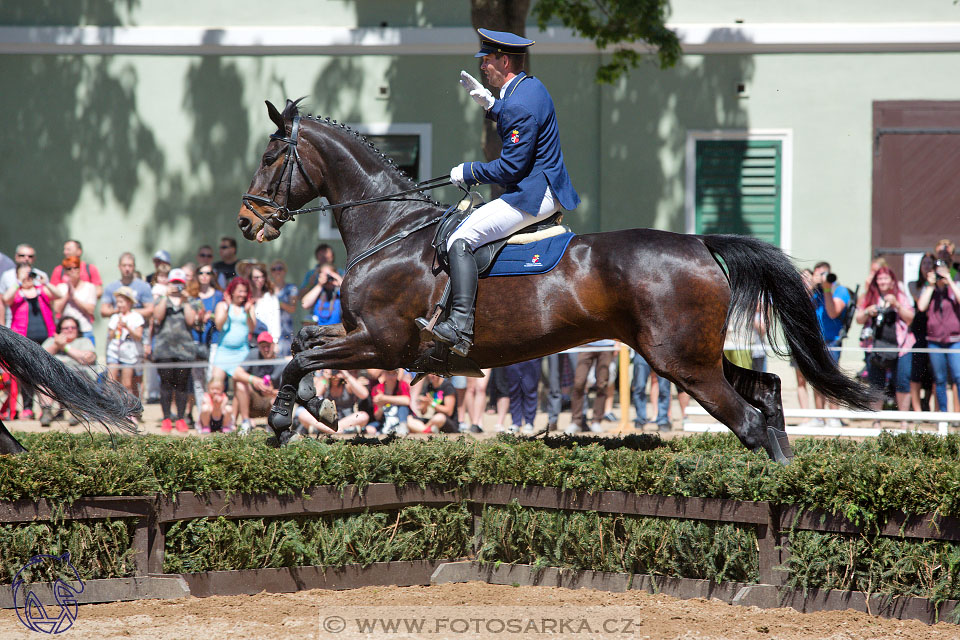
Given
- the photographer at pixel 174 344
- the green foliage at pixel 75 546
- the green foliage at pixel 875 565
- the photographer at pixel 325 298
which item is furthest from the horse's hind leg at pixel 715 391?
the photographer at pixel 174 344

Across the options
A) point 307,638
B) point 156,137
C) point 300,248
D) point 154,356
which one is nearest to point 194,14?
point 156,137

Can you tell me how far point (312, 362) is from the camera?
243 inches

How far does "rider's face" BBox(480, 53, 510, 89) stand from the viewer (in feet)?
20.3

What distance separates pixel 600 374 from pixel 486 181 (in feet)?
19.7

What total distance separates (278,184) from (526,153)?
1.69 metres

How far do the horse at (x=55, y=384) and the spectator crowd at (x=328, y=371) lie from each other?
4.12 meters

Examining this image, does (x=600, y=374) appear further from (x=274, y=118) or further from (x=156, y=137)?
(x=156, y=137)

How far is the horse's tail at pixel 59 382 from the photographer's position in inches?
231

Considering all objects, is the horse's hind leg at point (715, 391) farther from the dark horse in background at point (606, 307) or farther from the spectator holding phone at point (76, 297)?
the spectator holding phone at point (76, 297)

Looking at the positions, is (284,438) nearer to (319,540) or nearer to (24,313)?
(319,540)

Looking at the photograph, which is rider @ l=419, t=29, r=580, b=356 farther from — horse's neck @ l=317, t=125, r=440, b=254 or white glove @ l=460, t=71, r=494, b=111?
horse's neck @ l=317, t=125, r=440, b=254

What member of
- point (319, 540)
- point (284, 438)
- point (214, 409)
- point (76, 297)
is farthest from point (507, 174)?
point (76, 297)

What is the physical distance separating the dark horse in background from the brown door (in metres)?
9.88

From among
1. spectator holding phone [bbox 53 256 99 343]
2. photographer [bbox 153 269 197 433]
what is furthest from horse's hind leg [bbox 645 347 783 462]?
spectator holding phone [bbox 53 256 99 343]
